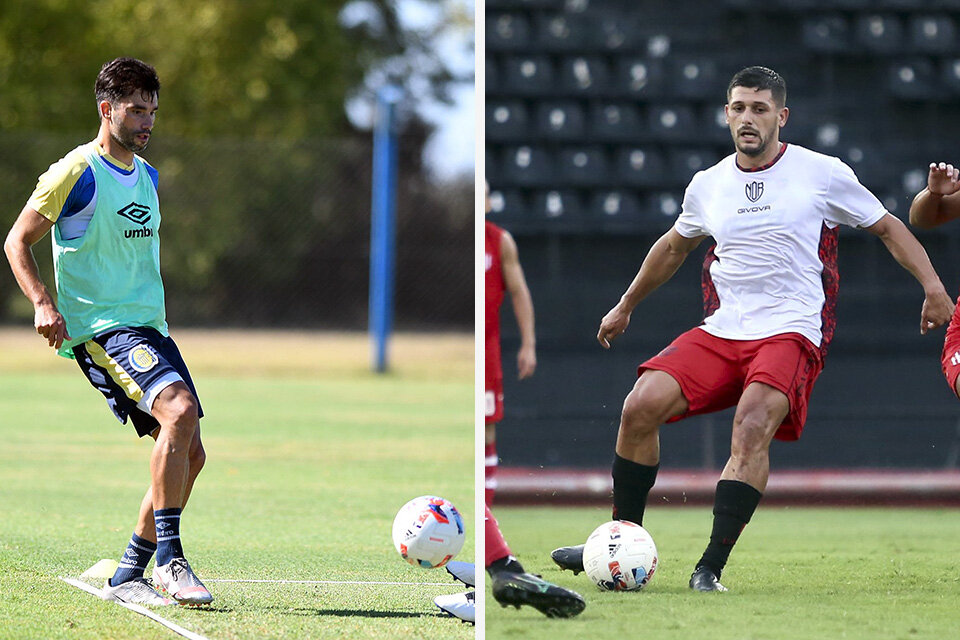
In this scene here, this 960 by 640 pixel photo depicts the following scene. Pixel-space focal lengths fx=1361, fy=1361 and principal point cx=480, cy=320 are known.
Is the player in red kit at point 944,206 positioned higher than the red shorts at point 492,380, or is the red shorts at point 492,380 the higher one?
the player in red kit at point 944,206

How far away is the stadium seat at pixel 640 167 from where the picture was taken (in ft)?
36.3

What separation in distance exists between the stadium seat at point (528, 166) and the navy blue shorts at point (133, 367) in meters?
6.75

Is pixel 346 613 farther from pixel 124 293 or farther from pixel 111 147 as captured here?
pixel 111 147

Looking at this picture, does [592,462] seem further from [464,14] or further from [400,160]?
[464,14]

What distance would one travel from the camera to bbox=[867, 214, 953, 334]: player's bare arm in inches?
185

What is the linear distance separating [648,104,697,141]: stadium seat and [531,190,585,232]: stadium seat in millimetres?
962

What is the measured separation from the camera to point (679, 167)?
36.8 ft

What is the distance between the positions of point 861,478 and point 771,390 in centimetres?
458

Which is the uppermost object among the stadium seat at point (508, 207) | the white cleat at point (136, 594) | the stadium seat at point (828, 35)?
the stadium seat at point (828, 35)

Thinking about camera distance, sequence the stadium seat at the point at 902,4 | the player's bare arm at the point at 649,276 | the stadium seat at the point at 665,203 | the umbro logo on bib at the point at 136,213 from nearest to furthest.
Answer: the umbro logo on bib at the point at 136,213
the player's bare arm at the point at 649,276
the stadium seat at the point at 665,203
the stadium seat at the point at 902,4

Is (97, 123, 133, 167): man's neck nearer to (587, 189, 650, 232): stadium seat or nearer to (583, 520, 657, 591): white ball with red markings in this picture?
(583, 520, 657, 591): white ball with red markings

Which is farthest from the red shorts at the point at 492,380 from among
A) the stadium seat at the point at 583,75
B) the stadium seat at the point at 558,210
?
the stadium seat at the point at 583,75

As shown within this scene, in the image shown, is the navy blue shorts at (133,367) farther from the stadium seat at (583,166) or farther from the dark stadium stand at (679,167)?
the stadium seat at (583,166)

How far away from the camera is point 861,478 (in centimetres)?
895
